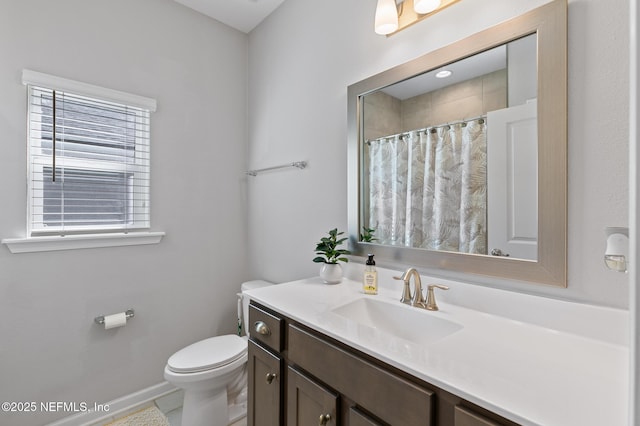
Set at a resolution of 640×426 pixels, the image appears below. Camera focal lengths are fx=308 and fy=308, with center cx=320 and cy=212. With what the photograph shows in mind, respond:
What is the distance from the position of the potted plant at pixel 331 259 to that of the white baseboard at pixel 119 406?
4.77 feet

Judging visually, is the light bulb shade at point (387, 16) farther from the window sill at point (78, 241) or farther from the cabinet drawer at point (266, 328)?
the window sill at point (78, 241)

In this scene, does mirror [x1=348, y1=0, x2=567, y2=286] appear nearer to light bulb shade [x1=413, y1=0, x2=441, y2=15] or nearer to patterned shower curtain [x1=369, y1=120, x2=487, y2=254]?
patterned shower curtain [x1=369, y1=120, x2=487, y2=254]

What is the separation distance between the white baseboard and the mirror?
165 centimetres

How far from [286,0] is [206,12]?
0.61 meters

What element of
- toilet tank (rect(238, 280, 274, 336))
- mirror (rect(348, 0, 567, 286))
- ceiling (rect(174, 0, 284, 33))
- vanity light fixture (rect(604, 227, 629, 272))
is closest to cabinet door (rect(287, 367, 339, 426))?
mirror (rect(348, 0, 567, 286))

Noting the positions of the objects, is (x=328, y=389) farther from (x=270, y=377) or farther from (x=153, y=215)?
(x=153, y=215)

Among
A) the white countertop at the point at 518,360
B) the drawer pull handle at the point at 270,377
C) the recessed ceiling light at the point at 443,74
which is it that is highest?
the recessed ceiling light at the point at 443,74

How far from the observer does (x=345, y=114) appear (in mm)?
1662

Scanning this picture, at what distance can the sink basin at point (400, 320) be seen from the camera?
106cm

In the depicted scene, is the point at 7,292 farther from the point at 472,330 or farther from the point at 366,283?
the point at 472,330

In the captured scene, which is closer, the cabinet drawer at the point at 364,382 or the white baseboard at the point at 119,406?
the cabinet drawer at the point at 364,382

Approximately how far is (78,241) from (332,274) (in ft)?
4.82

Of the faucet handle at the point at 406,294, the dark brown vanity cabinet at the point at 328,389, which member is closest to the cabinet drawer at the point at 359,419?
the dark brown vanity cabinet at the point at 328,389

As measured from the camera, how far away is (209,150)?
90.4 inches
